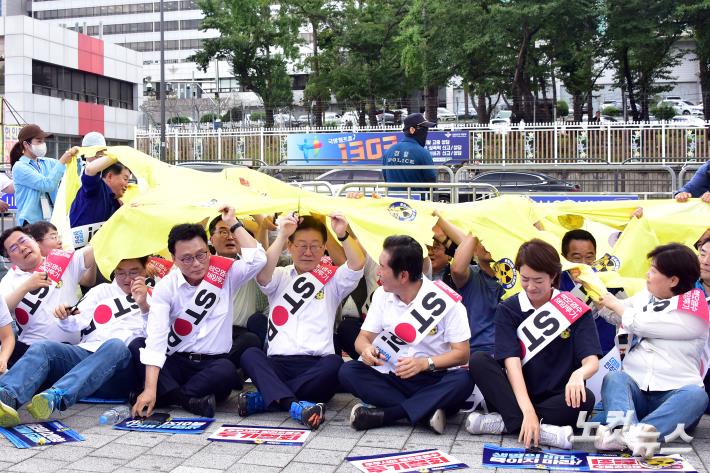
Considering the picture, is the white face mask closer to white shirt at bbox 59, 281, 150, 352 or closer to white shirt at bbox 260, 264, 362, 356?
white shirt at bbox 59, 281, 150, 352

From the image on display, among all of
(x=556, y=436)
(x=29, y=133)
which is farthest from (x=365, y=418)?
(x=29, y=133)

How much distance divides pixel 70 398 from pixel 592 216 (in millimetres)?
3913

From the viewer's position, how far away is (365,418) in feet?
18.9

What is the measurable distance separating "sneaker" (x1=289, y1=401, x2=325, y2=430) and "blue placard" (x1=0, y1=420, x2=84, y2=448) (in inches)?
49.9

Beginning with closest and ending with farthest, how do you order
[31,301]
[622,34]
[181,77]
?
[31,301]
[622,34]
[181,77]

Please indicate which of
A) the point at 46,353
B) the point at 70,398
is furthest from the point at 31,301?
the point at 70,398

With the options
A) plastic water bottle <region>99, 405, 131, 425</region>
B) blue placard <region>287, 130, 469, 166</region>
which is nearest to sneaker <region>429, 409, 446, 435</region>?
plastic water bottle <region>99, 405, 131, 425</region>

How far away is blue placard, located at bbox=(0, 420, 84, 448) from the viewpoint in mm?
5379

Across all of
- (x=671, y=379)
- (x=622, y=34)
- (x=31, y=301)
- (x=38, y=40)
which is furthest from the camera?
(x=38, y=40)

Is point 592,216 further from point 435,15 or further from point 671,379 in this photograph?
point 435,15

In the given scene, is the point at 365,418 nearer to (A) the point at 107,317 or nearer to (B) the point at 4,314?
(A) the point at 107,317

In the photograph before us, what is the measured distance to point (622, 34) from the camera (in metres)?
27.7

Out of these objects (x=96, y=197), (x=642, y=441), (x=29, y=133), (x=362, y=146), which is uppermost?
(x=362, y=146)

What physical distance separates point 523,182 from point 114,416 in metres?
12.6
